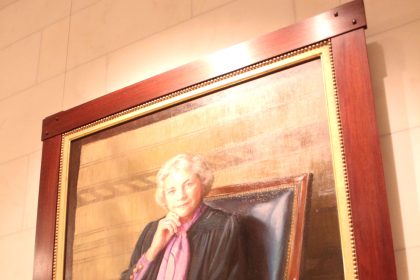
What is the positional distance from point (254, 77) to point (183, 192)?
0.32m

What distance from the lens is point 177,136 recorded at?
1.55 meters

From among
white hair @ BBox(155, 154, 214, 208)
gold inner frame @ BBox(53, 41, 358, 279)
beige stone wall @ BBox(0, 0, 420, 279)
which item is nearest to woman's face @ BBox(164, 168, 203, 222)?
white hair @ BBox(155, 154, 214, 208)

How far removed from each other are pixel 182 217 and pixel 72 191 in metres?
0.40

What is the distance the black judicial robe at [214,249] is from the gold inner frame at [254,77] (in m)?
0.24

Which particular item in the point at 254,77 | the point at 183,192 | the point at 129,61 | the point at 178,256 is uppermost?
the point at 129,61

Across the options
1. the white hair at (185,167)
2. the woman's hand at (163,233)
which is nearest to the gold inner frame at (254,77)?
the white hair at (185,167)

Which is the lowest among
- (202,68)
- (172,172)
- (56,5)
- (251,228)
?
(251,228)

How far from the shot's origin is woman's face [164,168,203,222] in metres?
1.46

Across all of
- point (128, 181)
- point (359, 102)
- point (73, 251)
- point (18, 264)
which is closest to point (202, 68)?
point (128, 181)

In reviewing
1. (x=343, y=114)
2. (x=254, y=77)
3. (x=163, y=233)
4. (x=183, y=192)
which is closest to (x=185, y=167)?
(x=183, y=192)

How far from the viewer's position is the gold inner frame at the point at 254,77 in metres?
1.21

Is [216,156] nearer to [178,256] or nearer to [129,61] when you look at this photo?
[178,256]

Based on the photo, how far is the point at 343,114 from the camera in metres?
1.28

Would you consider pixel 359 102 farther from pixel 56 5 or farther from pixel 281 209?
pixel 56 5
